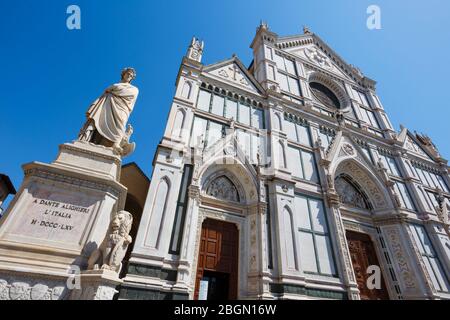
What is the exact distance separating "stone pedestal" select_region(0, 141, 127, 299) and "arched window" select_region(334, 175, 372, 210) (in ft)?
39.0

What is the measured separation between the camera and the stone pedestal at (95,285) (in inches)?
169

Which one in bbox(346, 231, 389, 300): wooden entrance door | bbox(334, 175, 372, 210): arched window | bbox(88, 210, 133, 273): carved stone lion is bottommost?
bbox(88, 210, 133, 273): carved stone lion

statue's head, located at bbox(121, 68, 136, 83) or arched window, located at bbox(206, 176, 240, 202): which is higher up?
statue's head, located at bbox(121, 68, 136, 83)

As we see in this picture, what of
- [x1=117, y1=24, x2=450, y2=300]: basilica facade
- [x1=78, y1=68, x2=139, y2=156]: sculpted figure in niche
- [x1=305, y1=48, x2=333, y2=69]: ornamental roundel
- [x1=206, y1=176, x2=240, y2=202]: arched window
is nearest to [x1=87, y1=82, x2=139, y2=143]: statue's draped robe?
[x1=78, y1=68, x2=139, y2=156]: sculpted figure in niche

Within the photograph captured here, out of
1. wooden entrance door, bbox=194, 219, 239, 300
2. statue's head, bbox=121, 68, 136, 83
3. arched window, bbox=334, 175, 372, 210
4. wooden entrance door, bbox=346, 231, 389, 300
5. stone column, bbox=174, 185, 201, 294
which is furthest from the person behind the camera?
arched window, bbox=334, 175, 372, 210

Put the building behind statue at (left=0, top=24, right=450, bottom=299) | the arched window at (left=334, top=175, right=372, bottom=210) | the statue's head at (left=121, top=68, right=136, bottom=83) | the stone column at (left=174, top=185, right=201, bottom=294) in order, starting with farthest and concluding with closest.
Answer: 1. the arched window at (left=334, top=175, right=372, bottom=210)
2. the statue's head at (left=121, top=68, right=136, bottom=83)
3. the stone column at (left=174, top=185, right=201, bottom=294)
4. the building behind statue at (left=0, top=24, right=450, bottom=299)

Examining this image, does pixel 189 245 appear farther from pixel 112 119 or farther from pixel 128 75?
pixel 128 75

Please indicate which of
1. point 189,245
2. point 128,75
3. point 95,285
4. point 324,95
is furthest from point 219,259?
point 324,95

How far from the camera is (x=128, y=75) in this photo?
8.10 meters

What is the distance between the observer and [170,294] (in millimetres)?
6918

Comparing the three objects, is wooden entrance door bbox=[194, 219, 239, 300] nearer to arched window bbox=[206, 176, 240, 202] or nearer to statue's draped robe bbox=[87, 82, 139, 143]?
arched window bbox=[206, 176, 240, 202]

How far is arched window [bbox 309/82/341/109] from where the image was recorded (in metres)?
18.3

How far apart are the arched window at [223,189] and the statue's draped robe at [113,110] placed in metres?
4.58
